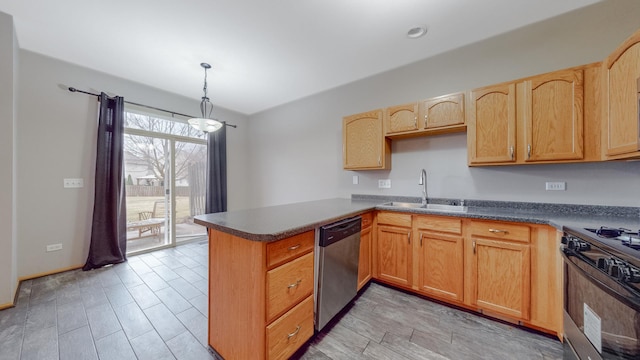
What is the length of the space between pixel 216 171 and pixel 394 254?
3.62 m

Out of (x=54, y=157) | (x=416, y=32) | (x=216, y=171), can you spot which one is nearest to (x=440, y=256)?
(x=416, y=32)

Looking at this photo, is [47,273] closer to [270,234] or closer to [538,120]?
[270,234]

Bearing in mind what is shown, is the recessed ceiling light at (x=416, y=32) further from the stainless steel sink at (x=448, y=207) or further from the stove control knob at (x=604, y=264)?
the stove control knob at (x=604, y=264)

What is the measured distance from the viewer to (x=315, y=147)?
3746mm

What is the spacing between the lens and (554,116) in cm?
182

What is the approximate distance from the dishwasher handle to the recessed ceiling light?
→ 196 centimetres

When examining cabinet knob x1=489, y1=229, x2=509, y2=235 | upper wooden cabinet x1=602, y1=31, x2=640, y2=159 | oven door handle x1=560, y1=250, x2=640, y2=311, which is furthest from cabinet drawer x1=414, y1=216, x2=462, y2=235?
upper wooden cabinet x1=602, y1=31, x2=640, y2=159

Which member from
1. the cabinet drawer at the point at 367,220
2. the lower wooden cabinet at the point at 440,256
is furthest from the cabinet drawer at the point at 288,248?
the lower wooden cabinet at the point at 440,256

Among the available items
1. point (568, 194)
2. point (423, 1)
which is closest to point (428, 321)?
point (568, 194)

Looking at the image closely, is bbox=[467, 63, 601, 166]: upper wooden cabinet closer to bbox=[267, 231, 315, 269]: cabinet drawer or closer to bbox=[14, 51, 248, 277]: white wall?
bbox=[267, 231, 315, 269]: cabinet drawer

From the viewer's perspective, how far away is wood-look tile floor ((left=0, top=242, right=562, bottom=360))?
1503 mm

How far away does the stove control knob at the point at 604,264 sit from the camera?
88cm

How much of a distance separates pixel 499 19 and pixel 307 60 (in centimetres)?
198

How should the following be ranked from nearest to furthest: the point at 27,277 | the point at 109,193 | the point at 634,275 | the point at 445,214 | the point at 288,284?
the point at 634,275 < the point at 288,284 < the point at 445,214 < the point at 27,277 < the point at 109,193
